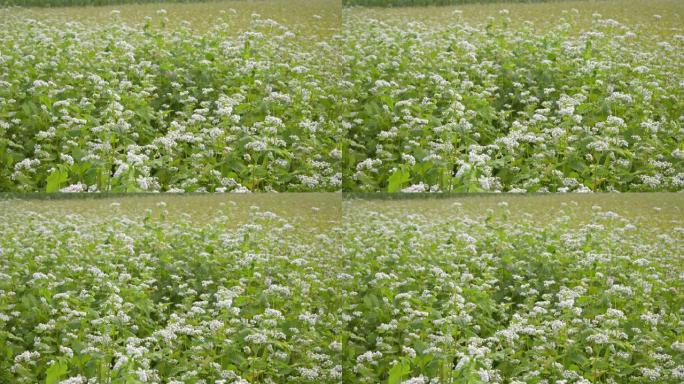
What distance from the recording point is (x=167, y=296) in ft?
17.5

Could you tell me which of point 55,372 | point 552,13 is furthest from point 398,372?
point 552,13

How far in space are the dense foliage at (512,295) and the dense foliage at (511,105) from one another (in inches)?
6.6

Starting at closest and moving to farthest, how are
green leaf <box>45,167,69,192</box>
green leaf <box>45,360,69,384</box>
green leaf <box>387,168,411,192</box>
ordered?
green leaf <box>45,360,69,384</box> → green leaf <box>45,167,69,192</box> → green leaf <box>387,168,411,192</box>

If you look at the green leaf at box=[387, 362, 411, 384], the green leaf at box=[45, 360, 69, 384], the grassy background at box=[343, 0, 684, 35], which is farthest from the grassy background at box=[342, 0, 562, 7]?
the green leaf at box=[45, 360, 69, 384]

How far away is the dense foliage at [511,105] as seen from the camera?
5301mm

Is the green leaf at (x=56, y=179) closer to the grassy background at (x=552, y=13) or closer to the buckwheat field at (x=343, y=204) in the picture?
the buckwheat field at (x=343, y=204)

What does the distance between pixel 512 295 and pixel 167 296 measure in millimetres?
1706

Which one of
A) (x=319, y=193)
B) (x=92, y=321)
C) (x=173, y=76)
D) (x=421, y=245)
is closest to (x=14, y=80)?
(x=173, y=76)

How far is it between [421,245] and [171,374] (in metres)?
1.38

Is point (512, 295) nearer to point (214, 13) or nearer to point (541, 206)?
point (541, 206)

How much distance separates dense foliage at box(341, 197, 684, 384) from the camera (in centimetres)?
514

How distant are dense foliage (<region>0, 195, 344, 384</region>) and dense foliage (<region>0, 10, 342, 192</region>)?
178 mm

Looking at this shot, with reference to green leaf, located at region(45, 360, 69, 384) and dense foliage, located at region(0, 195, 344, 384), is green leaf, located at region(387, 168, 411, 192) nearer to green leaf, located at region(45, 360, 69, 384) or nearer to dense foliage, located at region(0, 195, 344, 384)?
dense foliage, located at region(0, 195, 344, 384)

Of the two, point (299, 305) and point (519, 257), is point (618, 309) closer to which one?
point (519, 257)
